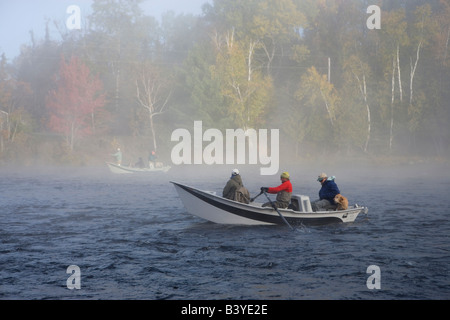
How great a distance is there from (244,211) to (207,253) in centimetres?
354

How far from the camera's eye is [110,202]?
24.4m

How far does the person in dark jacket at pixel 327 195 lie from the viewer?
17.9m

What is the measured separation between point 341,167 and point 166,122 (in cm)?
2197

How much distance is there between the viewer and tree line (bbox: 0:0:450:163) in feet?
163

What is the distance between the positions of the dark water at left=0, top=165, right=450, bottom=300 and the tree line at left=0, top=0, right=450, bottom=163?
27576 millimetres

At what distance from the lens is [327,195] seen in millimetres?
18141

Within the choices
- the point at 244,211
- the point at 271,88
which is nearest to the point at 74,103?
the point at 271,88

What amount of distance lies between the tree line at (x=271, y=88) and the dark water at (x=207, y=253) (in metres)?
27.6

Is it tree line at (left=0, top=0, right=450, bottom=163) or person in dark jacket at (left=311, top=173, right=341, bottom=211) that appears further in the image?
tree line at (left=0, top=0, right=450, bottom=163)

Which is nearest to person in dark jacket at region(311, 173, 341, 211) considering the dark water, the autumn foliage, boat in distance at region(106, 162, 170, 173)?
the dark water

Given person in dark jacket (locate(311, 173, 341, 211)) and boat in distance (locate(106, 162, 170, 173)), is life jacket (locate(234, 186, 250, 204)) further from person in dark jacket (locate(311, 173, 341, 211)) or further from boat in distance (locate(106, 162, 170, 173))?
boat in distance (locate(106, 162, 170, 173))

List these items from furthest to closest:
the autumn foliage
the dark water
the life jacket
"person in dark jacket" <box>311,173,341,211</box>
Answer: the autumn foliage → "person in dark jacket" <box>311,173,341,211</box> → the life jacket → the dark water
